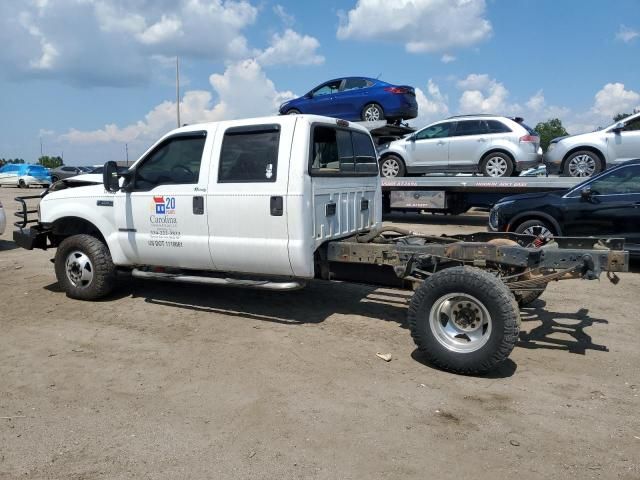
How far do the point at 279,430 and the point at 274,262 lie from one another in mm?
2033

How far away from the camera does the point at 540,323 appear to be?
5688 millimetres

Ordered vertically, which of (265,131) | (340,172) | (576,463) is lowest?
(576,463)

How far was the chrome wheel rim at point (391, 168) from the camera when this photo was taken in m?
13.4

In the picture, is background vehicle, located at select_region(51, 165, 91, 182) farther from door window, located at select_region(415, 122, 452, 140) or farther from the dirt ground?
the dirt ground

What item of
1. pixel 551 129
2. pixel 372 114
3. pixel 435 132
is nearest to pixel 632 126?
pixel 435 132

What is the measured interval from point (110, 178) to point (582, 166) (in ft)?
29.4

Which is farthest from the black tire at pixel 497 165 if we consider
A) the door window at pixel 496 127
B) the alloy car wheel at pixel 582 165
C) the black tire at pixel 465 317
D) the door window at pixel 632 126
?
the black tire at pixel 465 317

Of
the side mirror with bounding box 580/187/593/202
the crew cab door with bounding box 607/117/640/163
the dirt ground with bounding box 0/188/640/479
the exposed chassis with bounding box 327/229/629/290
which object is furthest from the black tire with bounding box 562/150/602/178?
the exposed chassis with bounding box 327/229/629/290

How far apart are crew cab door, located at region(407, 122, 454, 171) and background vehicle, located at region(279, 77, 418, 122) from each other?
0.56 m

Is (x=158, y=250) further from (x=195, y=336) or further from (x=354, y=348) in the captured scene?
(x=354, y=348)

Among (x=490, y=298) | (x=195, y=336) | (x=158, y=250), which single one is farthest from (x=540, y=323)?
(x=158, y=250)

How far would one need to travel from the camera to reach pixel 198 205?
18.1 feet

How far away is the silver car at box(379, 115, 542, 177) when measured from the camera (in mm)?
11453

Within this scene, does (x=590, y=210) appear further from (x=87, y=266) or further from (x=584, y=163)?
(x=87, y=266)
